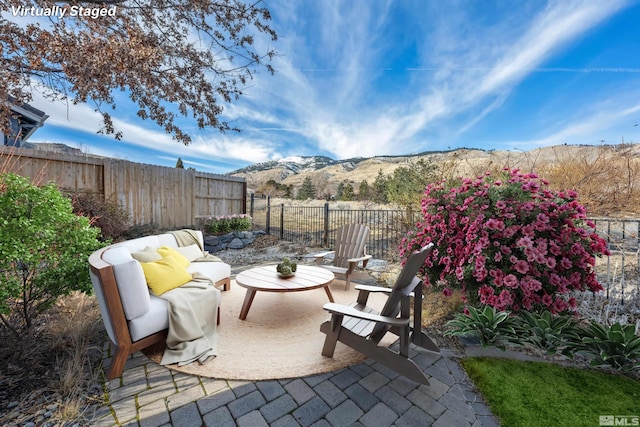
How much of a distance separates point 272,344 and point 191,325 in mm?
781

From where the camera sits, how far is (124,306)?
1938mm

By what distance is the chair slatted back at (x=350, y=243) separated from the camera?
446 centimetres

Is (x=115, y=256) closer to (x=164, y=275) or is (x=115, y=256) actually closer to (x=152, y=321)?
(x=164, y=275)

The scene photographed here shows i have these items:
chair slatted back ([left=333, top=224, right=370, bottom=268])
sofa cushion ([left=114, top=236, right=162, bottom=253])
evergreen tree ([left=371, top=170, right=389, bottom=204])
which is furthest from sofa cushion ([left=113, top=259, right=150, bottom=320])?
evergreen tree ([left=371, top=170, right=389, bottom=204])

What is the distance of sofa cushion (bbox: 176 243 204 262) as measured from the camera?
3750 mm

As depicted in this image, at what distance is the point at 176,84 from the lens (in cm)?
366

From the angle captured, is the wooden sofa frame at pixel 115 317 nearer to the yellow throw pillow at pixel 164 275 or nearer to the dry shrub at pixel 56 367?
the dry shrub at pixel 56 367

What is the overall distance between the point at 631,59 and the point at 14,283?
8730 millimetres

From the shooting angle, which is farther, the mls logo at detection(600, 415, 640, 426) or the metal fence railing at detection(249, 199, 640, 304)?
the metal fence railing at detection(249, 199, 640, 304)

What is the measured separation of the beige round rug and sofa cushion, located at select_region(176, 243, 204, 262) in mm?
828

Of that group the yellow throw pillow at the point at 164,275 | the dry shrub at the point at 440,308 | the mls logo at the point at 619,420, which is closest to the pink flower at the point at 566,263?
the dry shrub at the point at 440,308

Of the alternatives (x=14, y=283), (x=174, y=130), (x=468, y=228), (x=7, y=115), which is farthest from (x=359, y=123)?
(x=14, y=283)

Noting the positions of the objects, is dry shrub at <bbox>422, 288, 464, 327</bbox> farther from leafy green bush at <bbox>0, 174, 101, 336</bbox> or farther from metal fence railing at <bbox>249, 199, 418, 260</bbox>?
leafy green bush at <bbox>0, 174, 101, 336</bbox>

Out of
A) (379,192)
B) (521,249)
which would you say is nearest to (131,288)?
(521,249)
